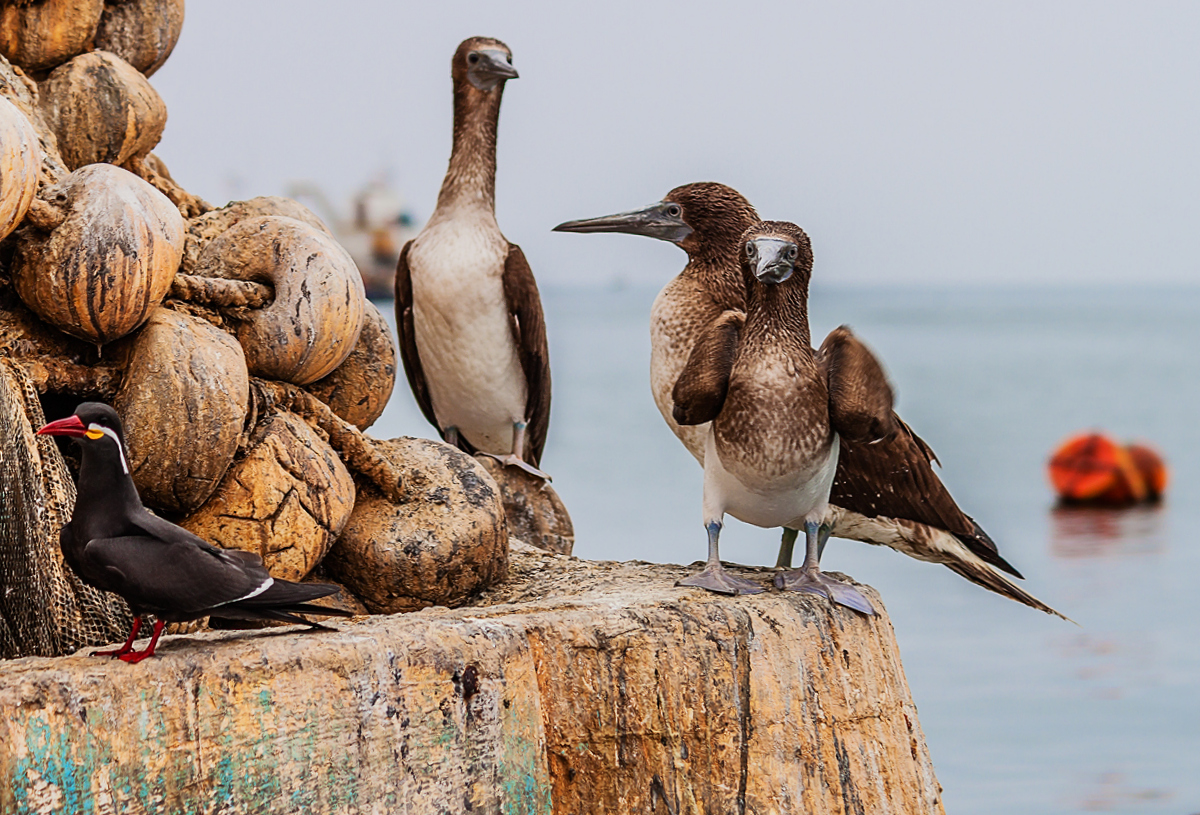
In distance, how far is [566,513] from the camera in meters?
4.90

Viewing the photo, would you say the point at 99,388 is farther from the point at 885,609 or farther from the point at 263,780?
the point at 885,609

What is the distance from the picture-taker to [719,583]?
10.5 ft

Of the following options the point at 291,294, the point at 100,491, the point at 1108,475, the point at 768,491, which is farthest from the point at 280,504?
the point at 1108,475

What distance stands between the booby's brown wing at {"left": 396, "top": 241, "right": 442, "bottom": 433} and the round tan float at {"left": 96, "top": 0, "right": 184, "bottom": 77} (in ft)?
3.31

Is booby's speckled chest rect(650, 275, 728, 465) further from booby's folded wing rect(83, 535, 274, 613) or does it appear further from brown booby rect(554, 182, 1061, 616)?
booby's folded wing rect(83, 535, 274, 613)

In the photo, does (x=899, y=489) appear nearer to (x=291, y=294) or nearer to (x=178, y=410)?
(x=291, y=294)

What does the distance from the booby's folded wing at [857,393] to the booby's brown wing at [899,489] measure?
0.33 meters

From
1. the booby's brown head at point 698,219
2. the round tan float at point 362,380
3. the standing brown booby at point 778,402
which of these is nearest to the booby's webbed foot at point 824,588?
the standing brown booby at point 778,402

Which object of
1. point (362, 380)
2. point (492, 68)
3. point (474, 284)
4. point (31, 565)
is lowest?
point (31, 565)

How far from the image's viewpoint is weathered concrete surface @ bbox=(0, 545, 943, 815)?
2342mm

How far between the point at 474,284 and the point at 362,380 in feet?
1.90

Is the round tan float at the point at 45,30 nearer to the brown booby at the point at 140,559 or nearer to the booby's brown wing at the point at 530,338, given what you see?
the booby's brown wing at the point at 530,338

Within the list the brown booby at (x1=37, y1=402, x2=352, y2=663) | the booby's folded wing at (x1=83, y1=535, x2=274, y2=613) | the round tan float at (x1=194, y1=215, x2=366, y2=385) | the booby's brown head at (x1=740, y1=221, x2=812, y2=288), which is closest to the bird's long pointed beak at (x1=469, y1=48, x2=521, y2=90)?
the round tan float at (x1=194, y1=215, x2=366, y2=385)

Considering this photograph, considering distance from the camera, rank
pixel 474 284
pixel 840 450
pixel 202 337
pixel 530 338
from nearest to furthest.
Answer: pixel 202 337, pixel 840 450, pixel 474 284, pixel 530 338
